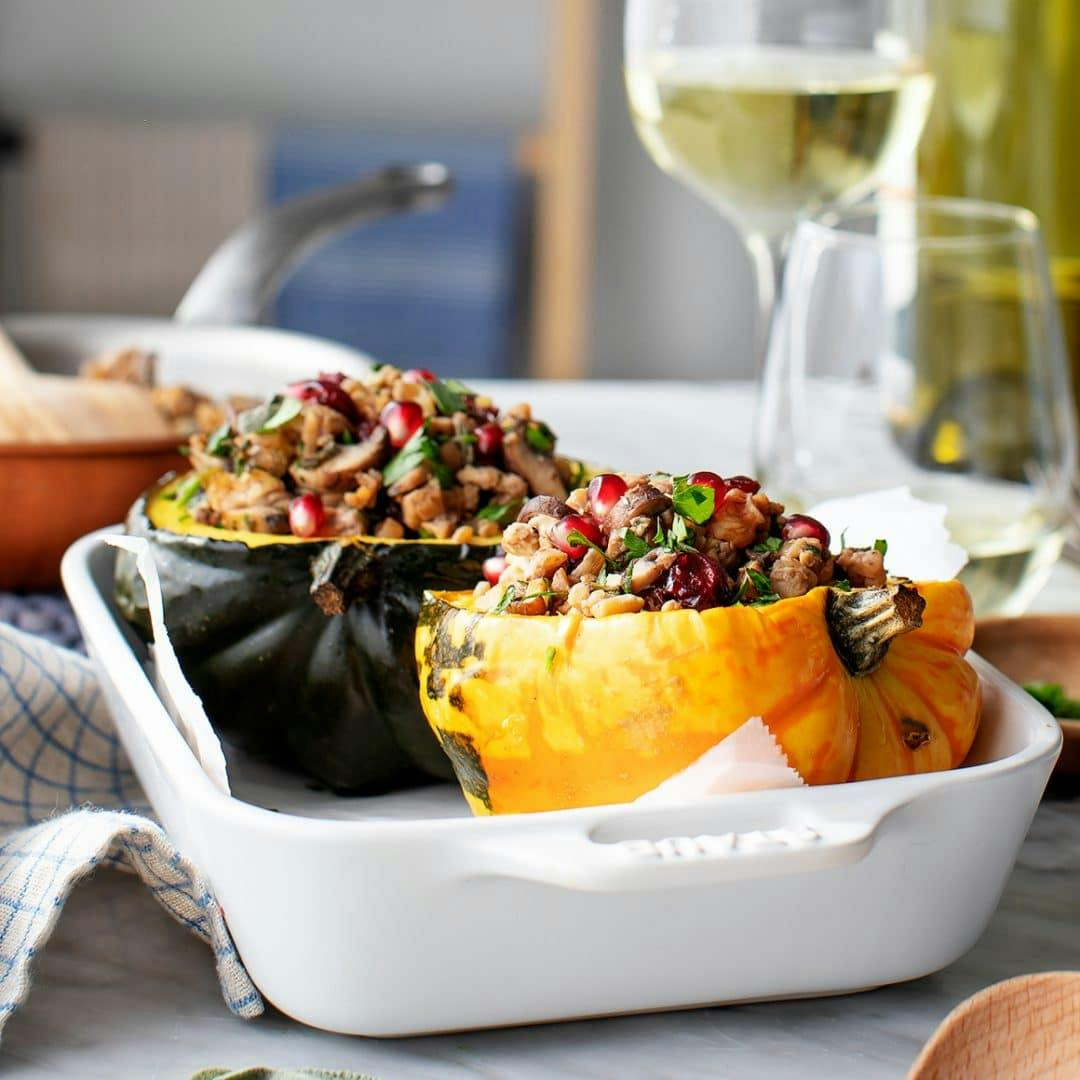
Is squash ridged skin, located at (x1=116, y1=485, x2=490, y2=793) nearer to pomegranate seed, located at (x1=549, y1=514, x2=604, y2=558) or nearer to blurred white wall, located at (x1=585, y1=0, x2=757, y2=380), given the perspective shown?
pomegranate seed, located at (x1=549, y1=514, x2=604, y2=558)

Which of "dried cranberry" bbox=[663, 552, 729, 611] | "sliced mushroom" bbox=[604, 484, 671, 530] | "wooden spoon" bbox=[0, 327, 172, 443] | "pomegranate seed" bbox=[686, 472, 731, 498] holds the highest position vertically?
"pomegranate seed" bbox=[686, 472, 731, 498]

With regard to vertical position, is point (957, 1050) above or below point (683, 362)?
above

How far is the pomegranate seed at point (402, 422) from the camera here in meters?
0.81

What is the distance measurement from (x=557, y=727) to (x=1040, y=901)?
0.26m

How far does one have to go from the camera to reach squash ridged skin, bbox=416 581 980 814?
0.61 metres

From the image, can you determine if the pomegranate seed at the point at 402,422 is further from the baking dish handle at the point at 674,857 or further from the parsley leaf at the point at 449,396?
the baking dish handle at the point at 674,857

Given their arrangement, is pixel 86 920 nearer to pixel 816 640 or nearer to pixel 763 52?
pixel 816 640

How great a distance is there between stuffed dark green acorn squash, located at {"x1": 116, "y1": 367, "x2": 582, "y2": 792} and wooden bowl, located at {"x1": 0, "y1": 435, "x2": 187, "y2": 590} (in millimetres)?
225

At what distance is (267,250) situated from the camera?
1.40 m

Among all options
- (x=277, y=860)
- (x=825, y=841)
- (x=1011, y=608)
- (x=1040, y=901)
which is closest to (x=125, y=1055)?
(x=277, y=860)

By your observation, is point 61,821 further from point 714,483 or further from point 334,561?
point 714,483

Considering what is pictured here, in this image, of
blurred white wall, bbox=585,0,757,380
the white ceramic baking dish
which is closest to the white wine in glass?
the white ceramic baking dish

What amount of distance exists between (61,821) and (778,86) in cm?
73

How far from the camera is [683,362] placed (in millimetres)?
3896
